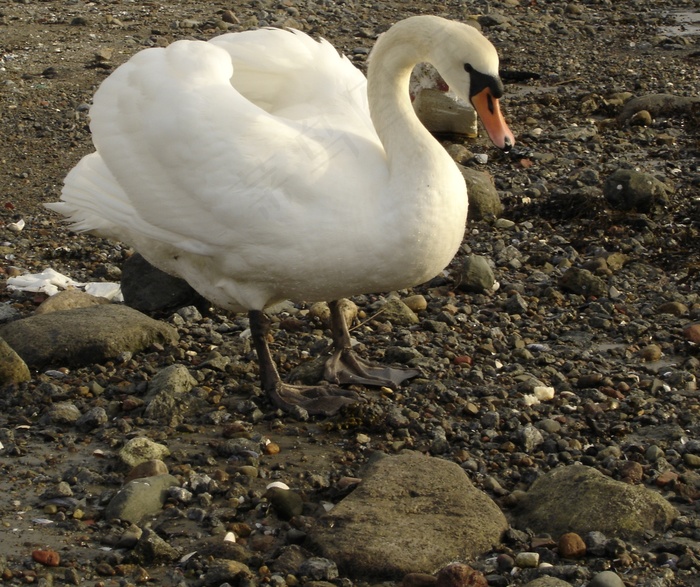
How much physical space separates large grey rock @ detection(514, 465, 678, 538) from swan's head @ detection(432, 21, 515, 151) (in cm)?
164

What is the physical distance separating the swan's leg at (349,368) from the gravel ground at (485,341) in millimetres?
114

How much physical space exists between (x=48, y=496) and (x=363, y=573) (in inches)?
54.3

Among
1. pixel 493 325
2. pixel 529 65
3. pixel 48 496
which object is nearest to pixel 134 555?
pixel 48 496

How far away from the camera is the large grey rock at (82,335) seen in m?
5.89

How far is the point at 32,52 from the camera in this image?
37.8 feet

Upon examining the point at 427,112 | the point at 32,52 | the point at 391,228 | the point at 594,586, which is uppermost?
the point at 391,228

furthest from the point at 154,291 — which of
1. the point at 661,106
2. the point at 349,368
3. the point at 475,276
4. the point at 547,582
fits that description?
the point at 661,106

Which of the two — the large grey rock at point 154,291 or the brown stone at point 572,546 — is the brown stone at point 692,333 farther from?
the large grey rock at point 154,291

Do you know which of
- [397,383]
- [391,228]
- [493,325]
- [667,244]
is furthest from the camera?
[667,244]

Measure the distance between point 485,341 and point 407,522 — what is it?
2194 millimetres

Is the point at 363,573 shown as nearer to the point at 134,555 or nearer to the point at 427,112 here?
the point at 134,555

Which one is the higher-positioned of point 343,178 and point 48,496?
point 343,178

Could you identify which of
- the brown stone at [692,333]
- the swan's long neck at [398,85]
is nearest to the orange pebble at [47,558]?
the swan's long neck at [398,85]

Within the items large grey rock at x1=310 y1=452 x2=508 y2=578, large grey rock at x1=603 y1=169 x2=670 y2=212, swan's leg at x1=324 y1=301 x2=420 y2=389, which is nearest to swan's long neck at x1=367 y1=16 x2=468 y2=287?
swan's leg at x1=324 y1=301 x2=420 y2=389
